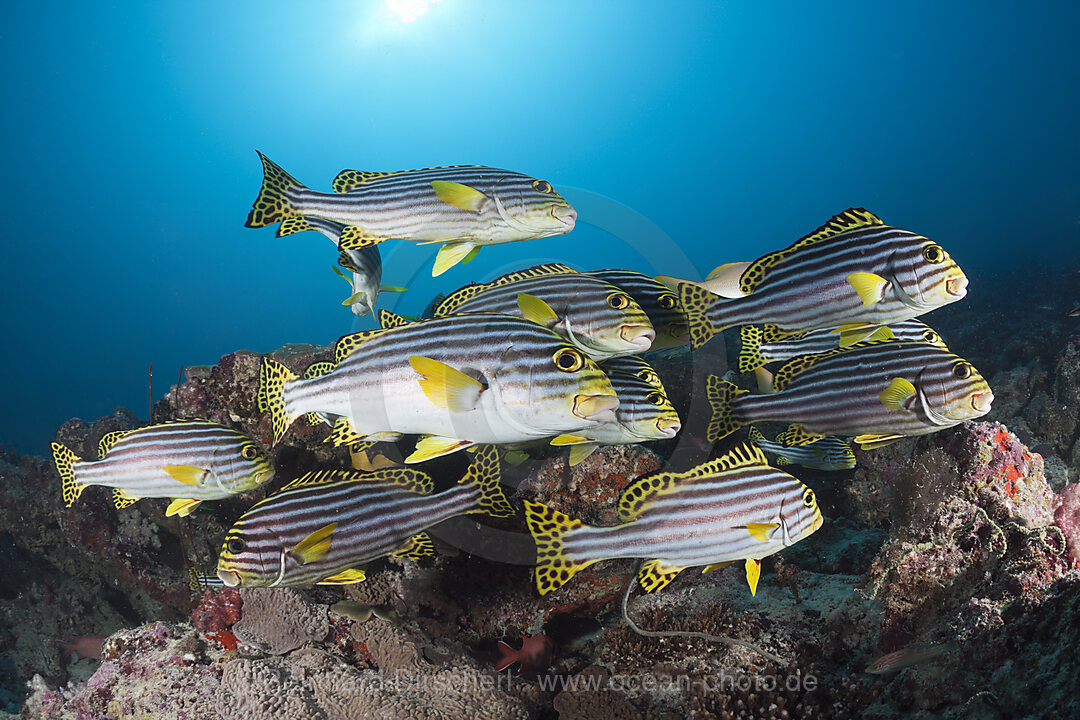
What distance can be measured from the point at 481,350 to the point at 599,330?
33.8 inches

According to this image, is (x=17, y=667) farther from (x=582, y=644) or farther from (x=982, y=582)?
(x=982, y=582)

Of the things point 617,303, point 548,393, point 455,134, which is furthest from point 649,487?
point 455,134

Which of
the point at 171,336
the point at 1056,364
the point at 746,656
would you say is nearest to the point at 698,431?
the point at 746,656

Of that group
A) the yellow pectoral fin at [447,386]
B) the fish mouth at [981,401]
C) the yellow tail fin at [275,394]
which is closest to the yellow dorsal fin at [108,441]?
the yellow tail fin at [275,394]

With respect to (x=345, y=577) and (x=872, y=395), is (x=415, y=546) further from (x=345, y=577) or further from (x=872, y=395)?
(x=872, y=395)

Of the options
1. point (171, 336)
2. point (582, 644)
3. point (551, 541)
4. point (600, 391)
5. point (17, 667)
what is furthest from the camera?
point (171, 336)

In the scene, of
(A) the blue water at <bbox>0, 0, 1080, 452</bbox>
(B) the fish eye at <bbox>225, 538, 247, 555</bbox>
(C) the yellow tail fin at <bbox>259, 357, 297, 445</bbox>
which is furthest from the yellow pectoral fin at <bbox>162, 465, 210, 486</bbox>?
(A) the blue water at <bbox>0, 0, 1080, 452</bbox>

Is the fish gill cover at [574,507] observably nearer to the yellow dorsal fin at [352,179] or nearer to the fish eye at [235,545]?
the yellow dorsal fin at [352,179]

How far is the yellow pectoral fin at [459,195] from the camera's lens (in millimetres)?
3268

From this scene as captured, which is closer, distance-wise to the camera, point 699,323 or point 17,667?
point 699,323

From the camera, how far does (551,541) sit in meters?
2.85

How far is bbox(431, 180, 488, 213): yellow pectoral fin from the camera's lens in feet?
10.7

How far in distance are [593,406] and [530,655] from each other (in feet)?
9.95

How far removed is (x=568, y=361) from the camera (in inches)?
91.7
